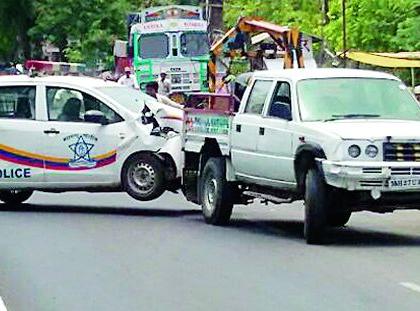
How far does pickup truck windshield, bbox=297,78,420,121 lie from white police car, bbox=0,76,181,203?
3403 mm

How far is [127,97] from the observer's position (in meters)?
18.6

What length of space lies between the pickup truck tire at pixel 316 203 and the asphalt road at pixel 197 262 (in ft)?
0.87

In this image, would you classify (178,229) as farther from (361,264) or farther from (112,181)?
(361,264)

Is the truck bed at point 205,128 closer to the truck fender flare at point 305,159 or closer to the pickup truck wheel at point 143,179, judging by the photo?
the pickup truck wheel at point 143,179

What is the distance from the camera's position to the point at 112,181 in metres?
17.9

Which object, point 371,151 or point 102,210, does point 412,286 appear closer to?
point 371,151

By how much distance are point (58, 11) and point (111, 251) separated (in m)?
44.1

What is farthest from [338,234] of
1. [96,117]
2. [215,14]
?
[215,14]

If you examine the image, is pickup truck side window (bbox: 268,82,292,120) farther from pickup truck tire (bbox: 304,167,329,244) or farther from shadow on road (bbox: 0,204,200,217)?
shadow on road (bbox: 0,204,200,217)

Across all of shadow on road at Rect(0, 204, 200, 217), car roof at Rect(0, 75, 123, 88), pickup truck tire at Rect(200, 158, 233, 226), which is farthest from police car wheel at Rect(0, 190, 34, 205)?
pickup truck tire at Rect(200, 158, 233, 226)

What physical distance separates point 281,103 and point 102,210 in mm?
4602

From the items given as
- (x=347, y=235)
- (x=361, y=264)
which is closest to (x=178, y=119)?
(x=347, y=235)

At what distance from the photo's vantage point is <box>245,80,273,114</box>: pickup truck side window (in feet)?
51.4

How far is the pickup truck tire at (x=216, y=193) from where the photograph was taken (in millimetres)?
16266
